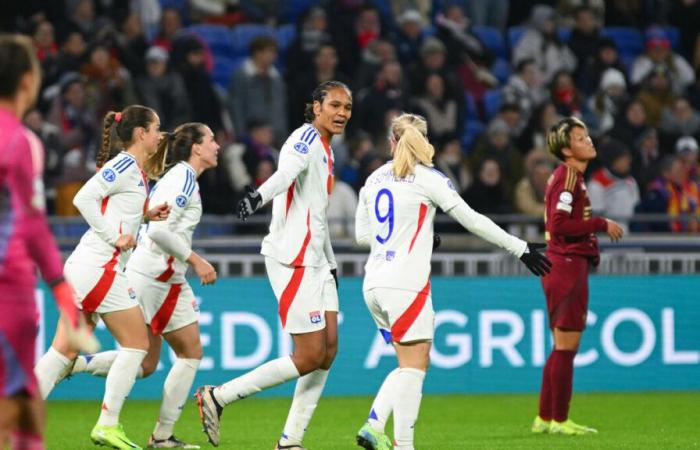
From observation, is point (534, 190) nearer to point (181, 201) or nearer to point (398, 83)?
point (398, 83)

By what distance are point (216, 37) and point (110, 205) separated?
10959 millimetres

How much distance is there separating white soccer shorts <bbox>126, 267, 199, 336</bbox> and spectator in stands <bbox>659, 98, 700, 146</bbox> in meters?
11.0

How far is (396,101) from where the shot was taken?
17.7 m

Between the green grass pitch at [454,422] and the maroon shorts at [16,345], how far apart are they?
172 inches

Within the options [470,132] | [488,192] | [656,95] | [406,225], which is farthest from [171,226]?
[656,95]

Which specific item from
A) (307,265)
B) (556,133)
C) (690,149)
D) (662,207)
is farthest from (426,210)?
(690,149)

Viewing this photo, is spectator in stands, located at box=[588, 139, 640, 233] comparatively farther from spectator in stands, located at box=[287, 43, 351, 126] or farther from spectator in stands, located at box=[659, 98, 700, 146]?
spectator in stands, located at box=[287, 43, 351, 126]

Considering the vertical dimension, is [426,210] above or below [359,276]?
above

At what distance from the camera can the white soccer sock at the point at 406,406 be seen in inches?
315

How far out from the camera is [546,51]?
20.4 meters

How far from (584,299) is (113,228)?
3720 millimetres

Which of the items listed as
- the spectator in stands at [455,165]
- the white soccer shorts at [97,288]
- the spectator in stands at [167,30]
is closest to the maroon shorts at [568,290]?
the white soccer shorts at [97,288]

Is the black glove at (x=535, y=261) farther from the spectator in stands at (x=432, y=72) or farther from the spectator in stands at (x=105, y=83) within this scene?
the spectator in stands at (x=432, y=72)

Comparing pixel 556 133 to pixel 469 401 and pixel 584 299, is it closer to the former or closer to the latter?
pixel 584 299
